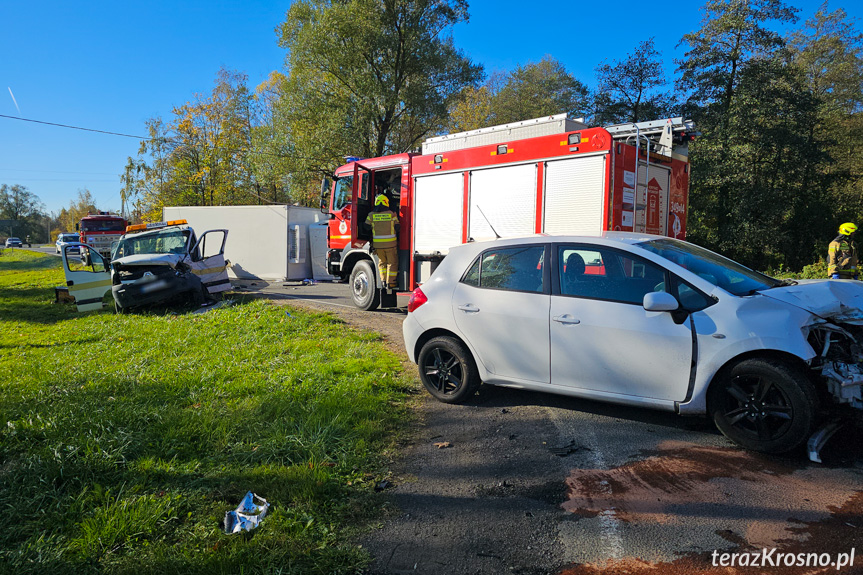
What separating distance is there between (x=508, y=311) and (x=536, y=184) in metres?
3.94

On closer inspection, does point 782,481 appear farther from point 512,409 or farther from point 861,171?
point 861,171

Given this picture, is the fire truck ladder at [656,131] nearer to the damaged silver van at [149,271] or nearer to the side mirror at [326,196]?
the side mirror at [326,196]

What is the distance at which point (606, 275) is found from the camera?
4.38 meters

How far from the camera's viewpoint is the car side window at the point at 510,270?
4.73 metres

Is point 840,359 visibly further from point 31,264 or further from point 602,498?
point 31,264

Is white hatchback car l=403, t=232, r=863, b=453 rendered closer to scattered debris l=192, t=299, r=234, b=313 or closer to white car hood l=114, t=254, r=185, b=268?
scattered debris l=192, t=299, r=234, b=313

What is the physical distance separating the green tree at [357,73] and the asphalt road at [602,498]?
2145cm

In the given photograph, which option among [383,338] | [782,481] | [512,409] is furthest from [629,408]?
[383,338]

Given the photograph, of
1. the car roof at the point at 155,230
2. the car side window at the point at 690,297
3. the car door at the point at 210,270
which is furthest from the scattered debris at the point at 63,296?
the car side window at the point at 690,297

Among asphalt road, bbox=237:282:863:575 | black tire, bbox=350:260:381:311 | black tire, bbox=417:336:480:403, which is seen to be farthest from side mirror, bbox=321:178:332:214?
asphalt road, bbox=237:282:863:575

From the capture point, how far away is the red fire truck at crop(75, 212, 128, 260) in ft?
86.8

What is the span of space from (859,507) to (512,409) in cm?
257

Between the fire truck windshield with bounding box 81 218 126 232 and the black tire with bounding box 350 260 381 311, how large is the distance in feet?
72.3

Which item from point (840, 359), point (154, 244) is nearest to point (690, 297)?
point (840, 359)
